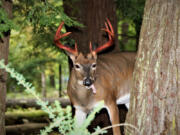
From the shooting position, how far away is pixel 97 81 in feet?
19.2

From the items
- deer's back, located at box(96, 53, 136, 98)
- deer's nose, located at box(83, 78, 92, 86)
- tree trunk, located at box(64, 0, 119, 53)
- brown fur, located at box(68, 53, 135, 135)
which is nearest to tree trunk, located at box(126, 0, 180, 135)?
deer's nose, located at box(83, 78, 92, 86)

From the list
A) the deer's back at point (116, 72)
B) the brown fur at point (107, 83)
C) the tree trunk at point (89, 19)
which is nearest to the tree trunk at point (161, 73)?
the brown fur at point (107, 83)

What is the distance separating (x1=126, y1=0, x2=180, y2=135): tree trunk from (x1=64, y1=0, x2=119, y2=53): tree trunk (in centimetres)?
340

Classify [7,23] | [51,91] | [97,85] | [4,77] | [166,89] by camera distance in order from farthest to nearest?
[51,91] → [97,85] → [4,77] → [7,23] → [166,89]

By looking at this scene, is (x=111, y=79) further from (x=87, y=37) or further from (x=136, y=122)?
(x=136, y=122)

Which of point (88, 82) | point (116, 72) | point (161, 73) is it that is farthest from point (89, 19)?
point (161, 73)

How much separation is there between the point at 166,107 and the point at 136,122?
0.40 metres

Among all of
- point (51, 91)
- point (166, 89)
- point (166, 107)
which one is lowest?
point (51, 91)

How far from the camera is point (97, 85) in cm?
580

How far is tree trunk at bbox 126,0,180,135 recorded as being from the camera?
3.31 meters

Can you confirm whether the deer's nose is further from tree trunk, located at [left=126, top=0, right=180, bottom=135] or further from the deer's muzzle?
tree trunk, located at [left=126, top=0, right=180, bottom=135]

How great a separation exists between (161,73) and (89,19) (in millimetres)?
3761

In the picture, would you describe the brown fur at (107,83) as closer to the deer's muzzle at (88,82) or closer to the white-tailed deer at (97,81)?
the white-tailed deer at (97,81)

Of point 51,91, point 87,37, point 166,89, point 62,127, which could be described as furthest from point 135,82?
point 51,91
